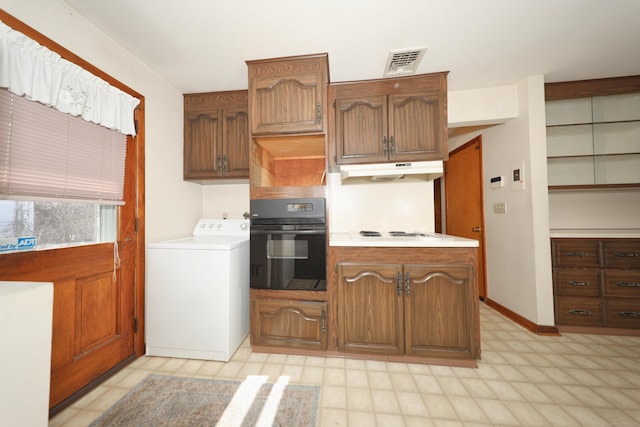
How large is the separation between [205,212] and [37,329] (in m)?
1.98

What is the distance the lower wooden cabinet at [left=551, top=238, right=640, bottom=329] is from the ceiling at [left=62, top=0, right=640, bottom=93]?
1627mm

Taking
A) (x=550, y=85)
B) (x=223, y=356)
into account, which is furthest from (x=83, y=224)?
(x=550, y=85)

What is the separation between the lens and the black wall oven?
187 cm

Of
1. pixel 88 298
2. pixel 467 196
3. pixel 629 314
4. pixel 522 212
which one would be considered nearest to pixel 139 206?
pixel 88 298

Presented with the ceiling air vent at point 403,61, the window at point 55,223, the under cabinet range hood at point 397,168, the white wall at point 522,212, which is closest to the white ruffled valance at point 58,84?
the window at point 55,223

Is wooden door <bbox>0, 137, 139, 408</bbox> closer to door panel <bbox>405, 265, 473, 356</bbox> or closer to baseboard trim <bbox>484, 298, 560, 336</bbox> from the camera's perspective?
door panel <bbox>405, 265, 473, 356</bbox>

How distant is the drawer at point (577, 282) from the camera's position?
2.23 meters

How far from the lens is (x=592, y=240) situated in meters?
2.22

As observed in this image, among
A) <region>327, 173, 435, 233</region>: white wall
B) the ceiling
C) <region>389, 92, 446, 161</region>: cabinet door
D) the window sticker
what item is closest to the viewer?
the window sticker

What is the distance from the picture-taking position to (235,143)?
2.38m

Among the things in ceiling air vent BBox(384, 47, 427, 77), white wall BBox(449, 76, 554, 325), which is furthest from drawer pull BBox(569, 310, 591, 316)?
ceiling air vent BBox(384, 47, 427, 77)

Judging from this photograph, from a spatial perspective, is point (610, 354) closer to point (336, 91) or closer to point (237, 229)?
point (336, 91)

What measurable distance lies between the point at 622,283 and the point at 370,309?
2418 millimetres

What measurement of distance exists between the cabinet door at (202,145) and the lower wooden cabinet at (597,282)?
339 centimetres
